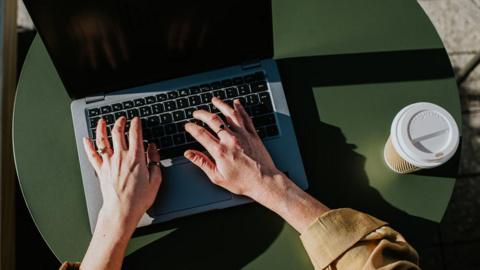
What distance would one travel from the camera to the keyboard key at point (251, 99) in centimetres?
102

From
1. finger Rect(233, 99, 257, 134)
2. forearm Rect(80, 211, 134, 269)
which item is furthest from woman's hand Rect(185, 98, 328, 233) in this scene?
forearm Rect(80, 211, 134, 269)

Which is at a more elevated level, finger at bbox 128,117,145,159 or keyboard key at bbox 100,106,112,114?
keyboard key at bbox 100,106,112,114

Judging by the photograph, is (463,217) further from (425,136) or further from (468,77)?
(425,136)

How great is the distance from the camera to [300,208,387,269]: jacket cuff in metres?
0.89

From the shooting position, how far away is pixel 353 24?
1.12 m

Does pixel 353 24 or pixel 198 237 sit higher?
pixel 353 24

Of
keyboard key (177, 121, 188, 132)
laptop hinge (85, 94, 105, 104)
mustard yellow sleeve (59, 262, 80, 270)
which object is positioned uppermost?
laptop hinge (85, 94, 105, 104)

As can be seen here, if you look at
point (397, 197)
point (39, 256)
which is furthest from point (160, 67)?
point (39, 256)

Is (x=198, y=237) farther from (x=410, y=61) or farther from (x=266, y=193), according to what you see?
(x=410, y=61)

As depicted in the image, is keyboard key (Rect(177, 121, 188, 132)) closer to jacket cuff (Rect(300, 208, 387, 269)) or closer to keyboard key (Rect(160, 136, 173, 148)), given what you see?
keyboard key (Rect(160, 136, 173, 148))

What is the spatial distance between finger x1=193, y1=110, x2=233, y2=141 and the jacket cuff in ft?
0.85

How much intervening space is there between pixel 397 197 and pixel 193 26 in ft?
1.86

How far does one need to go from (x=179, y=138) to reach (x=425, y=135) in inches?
20.0

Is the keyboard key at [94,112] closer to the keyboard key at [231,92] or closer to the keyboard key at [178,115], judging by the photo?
the keyboard key at [178,115]
